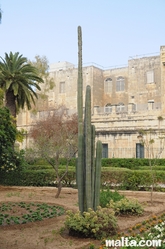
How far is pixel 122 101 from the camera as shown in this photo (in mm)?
46500

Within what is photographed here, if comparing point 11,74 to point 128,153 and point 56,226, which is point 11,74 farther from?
point 56,226

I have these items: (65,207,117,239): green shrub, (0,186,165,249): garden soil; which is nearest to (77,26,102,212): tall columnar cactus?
(65,207,117,239): green shrub

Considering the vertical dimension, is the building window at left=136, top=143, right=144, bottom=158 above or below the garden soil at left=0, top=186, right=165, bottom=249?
above

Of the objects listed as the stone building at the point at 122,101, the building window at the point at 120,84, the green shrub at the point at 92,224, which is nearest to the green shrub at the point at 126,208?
the green shrub at the point at 92,224

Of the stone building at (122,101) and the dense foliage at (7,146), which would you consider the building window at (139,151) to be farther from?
the dense foliage at (7,146)

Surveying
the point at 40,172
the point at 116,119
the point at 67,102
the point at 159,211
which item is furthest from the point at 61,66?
the point at 159,211

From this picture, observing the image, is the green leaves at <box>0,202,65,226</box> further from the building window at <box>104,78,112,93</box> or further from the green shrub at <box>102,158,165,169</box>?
the building window at <box>104,78,112,93</box>

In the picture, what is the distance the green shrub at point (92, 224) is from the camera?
744cm

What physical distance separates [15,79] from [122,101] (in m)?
26.6

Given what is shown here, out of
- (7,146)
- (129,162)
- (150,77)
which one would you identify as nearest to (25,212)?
(7,146)

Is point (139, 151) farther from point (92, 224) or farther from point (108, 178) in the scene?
point (92, 224)

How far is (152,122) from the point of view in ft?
92.0

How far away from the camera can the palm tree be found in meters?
21.4

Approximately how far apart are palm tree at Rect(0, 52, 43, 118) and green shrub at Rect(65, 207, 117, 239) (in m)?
14.3
